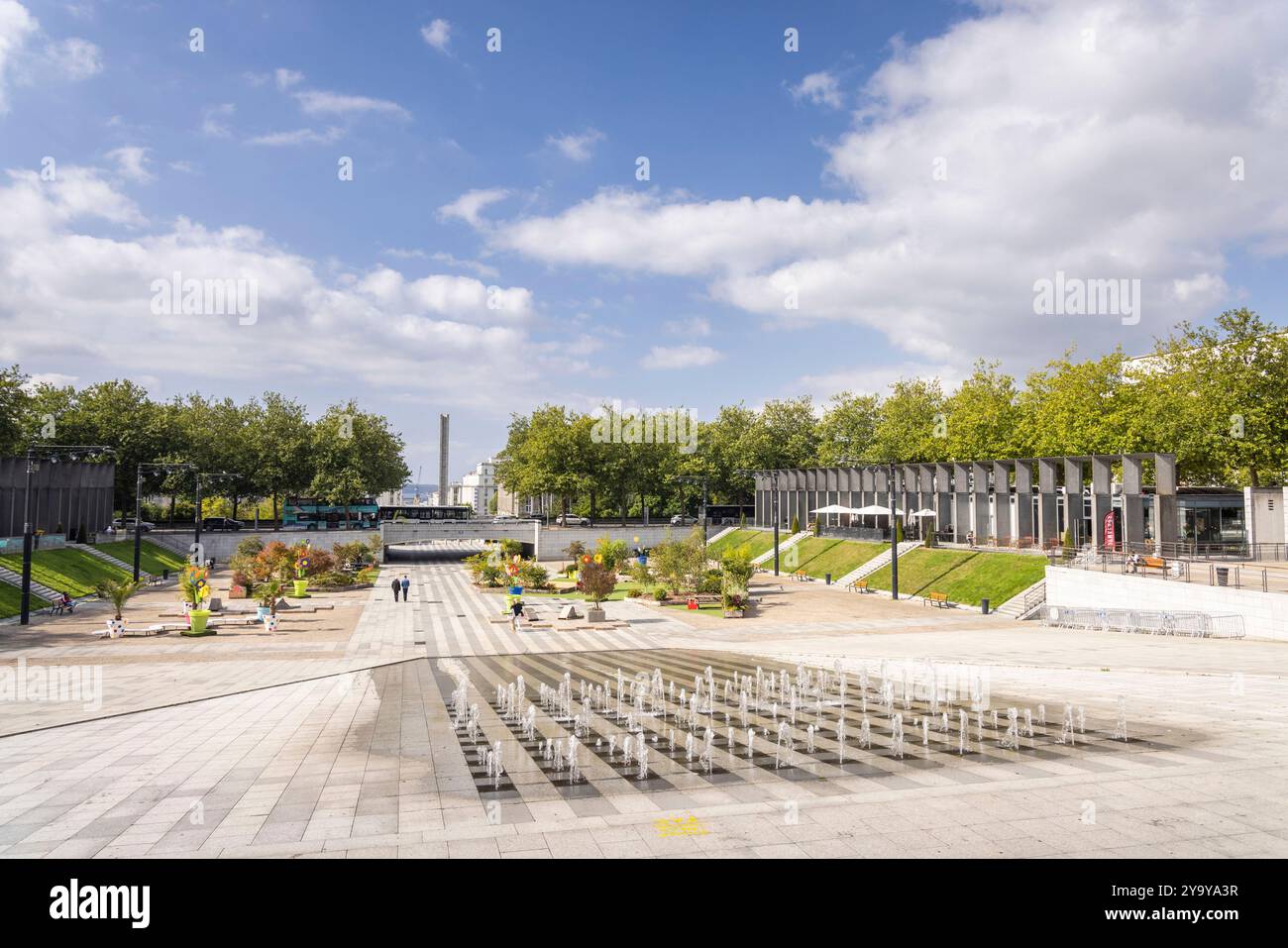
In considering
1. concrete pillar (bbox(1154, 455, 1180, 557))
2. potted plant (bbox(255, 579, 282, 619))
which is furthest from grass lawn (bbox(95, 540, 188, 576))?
concrete pillar (bbox(1154, 455, 1180, 557))

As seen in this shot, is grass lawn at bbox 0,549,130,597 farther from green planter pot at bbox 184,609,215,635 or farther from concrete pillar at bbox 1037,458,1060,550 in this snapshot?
concrete pillar at bbox 1037,458,1060,550

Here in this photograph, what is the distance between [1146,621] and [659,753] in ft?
77.2

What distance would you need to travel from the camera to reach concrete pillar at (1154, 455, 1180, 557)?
35656 millimetres

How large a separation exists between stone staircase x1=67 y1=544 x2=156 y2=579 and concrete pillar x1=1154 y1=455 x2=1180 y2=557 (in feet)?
189

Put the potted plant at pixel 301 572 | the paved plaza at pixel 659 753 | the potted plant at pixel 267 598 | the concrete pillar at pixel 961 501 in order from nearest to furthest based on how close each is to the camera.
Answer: the paved plaza at pixel 659 753 < the potted plant at pixel 267 598 < the potted plant at pixel 301 572 < the concrete pillar at pixel 961 501

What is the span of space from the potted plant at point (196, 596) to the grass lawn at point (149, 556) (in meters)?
22.4

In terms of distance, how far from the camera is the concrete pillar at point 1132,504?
122ft

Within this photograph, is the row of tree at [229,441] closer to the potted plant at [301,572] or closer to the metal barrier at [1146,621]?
the potted plant at [301,572]

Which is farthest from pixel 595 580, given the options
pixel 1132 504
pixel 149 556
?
pixel 149 556

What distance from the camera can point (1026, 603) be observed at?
34438 mm

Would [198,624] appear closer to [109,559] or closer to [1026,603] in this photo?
[109,559]

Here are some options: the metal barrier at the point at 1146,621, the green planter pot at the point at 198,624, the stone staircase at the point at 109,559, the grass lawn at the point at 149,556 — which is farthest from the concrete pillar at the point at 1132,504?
the grass lawn at the point at 149,556

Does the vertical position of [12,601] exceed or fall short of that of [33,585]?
it falls short
